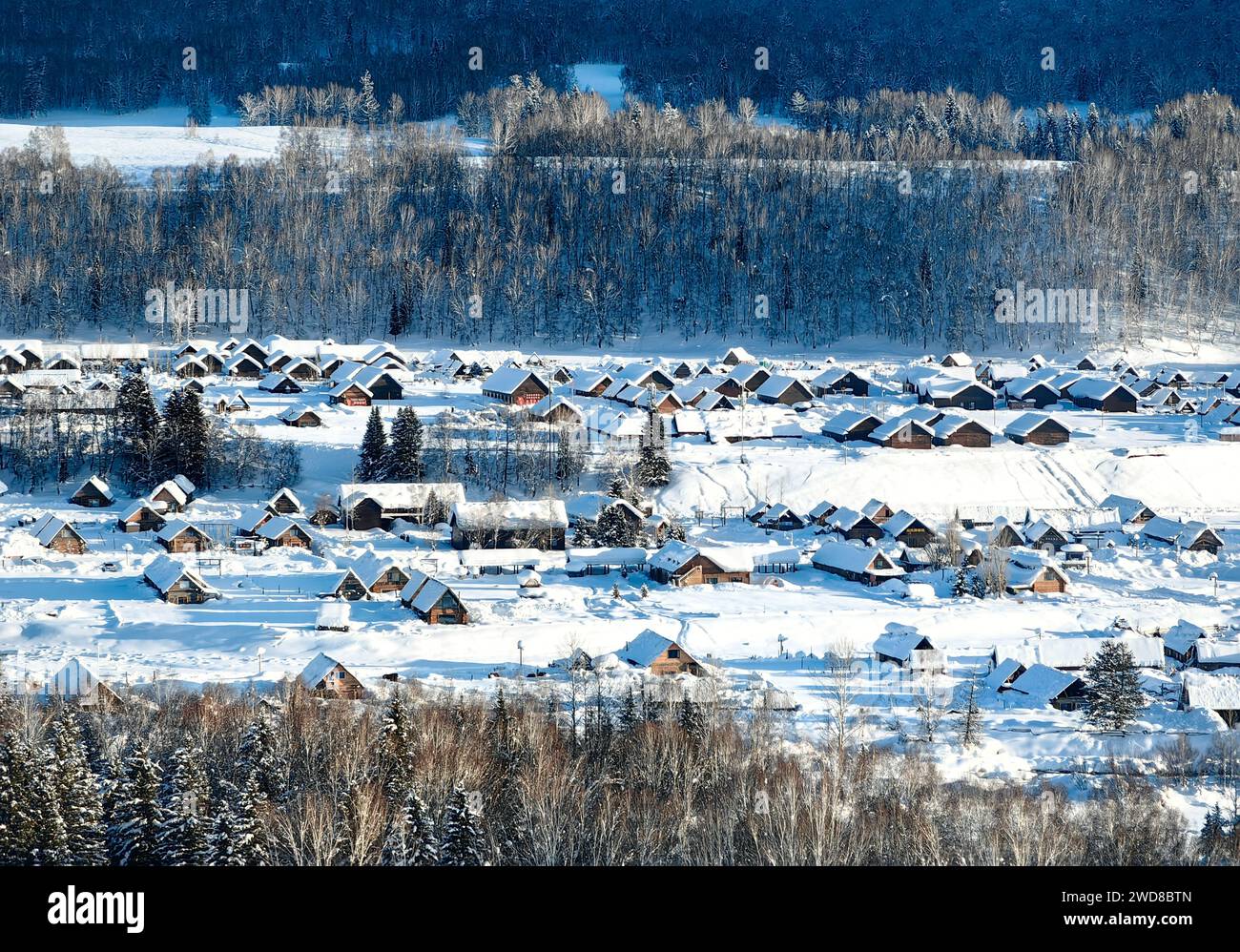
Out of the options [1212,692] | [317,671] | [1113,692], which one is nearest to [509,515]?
[317,671]

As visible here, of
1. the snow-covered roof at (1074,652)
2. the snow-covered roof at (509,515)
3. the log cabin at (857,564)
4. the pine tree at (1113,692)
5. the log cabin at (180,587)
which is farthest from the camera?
the snow-covered roof at (509,515)

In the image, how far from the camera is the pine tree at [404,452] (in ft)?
126

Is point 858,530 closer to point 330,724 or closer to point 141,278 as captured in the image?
point 330,724

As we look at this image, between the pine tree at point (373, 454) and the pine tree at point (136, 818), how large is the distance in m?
24.3

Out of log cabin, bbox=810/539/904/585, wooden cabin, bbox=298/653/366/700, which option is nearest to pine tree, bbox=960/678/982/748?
wooden cabin, bbox=298/653/366/700

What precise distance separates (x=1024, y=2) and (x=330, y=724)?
475 feet

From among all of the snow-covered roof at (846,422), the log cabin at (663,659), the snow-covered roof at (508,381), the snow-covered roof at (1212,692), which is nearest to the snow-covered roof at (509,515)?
the log cabin at (663,659)

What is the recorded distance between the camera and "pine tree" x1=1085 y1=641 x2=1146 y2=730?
20938 millimetres

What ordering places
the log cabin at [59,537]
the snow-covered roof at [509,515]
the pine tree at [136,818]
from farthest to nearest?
the snow-covered roof at [509,515], the log cabin at [59,537], the pine tree at [136,818]

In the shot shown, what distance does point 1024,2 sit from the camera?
145750 mm

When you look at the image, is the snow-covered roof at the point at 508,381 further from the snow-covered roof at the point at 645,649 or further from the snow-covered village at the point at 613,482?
the snow-covered roof at the point at 645,649

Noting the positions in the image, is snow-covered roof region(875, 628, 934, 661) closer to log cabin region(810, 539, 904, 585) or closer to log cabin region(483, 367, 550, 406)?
log cabin region(810, 539, 904, 585)

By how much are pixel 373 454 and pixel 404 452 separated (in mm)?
879

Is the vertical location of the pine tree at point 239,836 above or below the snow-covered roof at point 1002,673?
above
